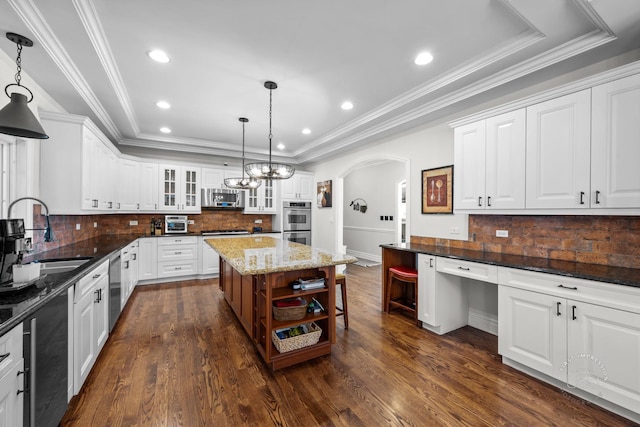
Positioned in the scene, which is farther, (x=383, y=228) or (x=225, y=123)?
(x=383, y=228)

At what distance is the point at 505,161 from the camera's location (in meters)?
2.58

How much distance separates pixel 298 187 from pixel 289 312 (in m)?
4.15

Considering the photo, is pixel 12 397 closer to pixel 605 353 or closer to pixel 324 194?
pixel 605 353

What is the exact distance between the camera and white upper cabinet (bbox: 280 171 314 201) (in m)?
6.11

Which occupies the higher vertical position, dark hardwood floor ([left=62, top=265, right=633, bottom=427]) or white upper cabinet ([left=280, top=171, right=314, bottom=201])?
white upper cabinet ([left=280, top=171, right=314, bottom=201])

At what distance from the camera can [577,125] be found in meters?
2.14

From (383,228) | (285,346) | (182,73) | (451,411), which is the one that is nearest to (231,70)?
(182,73)

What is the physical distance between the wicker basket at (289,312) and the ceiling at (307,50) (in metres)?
2.24

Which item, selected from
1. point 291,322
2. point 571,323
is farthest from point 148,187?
point 571,323

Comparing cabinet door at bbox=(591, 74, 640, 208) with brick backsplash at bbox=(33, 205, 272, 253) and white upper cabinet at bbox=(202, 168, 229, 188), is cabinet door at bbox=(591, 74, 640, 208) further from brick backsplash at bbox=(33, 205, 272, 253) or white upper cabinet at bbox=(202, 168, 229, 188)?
white upper cabinet at bbox=(202, 168, 229, 188)

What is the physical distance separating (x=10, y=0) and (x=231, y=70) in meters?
1.45

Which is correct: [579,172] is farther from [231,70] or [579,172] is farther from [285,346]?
[231,70]

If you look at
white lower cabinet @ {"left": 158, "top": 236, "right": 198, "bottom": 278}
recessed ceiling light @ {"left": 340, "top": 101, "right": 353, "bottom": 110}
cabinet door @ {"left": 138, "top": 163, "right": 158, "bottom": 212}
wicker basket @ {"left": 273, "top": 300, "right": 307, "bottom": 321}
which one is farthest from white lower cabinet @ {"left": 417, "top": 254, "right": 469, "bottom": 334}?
cabinet door @ {"left": 138, "top": 163, "right": 158, "bottom": 212}

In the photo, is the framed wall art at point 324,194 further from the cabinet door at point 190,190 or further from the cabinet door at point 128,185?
the cabinet door at point 128,185
